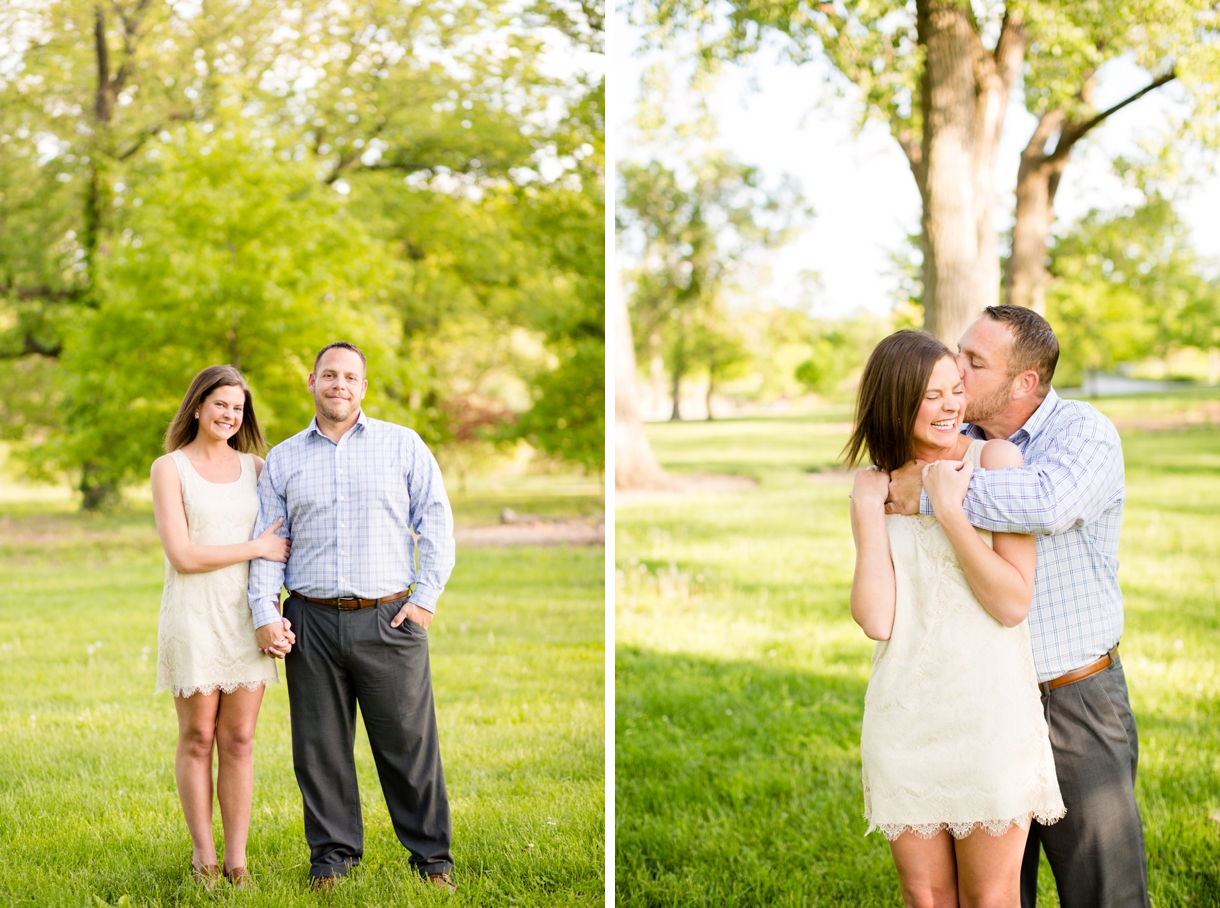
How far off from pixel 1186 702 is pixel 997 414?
4.62m

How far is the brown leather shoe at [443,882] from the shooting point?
4.05 meters

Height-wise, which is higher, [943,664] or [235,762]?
[943,664]

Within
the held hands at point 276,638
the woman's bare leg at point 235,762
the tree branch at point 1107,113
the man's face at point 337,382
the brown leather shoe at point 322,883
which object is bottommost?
the brown leather shoe at point 322,883

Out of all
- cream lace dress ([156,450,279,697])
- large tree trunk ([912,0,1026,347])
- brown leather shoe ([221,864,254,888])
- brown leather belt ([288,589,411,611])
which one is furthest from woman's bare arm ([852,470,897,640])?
large tree trunk ([912,0,1026,347])

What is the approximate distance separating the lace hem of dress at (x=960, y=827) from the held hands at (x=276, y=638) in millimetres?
2337

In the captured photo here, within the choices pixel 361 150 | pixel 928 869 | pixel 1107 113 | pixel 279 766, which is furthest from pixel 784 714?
pixel 361 150

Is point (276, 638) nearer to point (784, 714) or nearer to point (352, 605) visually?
point (352, 605)

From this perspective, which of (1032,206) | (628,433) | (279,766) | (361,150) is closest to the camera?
(279,766)

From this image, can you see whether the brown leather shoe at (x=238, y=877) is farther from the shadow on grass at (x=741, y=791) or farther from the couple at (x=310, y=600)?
the shadow on grass at (x=741, y=791)

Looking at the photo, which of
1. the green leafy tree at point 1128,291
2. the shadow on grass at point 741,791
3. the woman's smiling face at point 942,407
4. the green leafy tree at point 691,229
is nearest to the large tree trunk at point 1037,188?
the green leafy tree at point 1128,291

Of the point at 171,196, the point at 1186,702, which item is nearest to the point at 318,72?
the point at 171,196

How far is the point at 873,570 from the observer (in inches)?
104

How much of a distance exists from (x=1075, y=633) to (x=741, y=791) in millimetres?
2752

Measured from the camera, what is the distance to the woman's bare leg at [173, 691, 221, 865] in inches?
155
